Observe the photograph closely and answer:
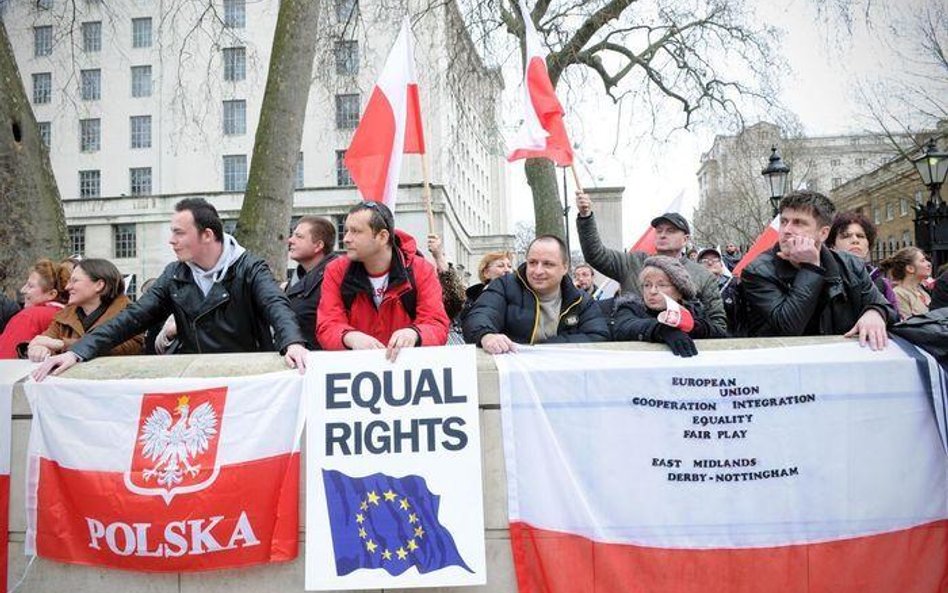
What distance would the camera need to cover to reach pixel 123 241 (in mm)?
50594

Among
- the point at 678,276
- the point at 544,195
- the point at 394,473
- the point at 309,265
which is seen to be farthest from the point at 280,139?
the point at 544,195

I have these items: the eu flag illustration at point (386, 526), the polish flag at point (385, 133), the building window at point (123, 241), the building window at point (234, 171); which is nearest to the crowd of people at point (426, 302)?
the eu flag illustration at point (386, 526)

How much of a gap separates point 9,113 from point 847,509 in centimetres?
879

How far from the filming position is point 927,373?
3.48 meters

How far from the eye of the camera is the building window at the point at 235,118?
4941 cm

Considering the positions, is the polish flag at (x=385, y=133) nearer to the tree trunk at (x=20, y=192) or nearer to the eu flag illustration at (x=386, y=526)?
the eu flag illustration at (x=386, y=526)

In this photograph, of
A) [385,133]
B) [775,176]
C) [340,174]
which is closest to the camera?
[385,133]

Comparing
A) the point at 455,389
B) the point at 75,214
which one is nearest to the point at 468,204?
the point at 75,214

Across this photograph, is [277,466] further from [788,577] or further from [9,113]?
[9,113]

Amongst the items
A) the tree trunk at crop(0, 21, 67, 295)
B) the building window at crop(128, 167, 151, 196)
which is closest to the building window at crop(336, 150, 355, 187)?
the building window at crop(128, 167, 151, 196)

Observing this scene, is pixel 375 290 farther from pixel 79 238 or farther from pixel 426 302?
pixel 79 238

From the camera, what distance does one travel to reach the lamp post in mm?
12898

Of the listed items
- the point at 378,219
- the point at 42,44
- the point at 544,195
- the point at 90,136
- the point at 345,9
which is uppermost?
the point at 42,44

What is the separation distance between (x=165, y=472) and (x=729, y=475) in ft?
9.08
